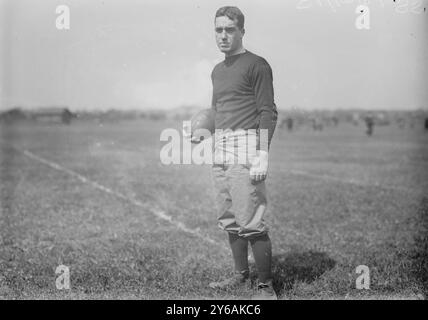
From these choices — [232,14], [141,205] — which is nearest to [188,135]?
[232,14]

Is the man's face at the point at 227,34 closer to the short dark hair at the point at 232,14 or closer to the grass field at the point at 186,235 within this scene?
the short dark hair at the point at 232,14

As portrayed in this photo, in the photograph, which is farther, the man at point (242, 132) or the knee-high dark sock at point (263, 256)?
the knee-high dark sock at point (263, 256)

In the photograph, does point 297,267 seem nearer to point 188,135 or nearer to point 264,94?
point 188,135

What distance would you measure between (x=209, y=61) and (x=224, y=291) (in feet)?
8.98

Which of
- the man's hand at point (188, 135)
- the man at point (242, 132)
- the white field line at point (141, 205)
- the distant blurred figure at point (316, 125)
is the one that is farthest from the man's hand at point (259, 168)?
the distant blurred figure at point (316, 125)

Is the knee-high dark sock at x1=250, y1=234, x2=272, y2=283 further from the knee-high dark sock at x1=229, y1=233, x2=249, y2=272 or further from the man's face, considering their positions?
the man's face

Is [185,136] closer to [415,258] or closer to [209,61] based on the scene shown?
[209,61]

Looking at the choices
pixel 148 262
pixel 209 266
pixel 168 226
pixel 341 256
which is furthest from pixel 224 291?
pixel 168 226

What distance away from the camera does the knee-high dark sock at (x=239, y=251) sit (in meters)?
4.59

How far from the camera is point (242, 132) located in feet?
13.9

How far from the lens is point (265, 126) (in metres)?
4.08

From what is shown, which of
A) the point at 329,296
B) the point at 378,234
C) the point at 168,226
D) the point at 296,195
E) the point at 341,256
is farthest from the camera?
the point at 296,195
